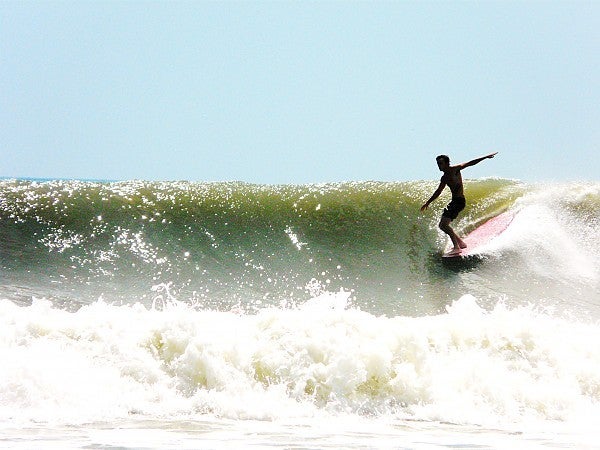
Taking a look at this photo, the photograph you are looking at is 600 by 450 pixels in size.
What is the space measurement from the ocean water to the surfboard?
155mm

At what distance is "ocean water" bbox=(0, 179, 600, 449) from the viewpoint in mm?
6781

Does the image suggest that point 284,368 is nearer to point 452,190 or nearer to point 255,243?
point 255,243

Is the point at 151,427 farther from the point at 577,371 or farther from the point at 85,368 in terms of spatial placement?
the point at 577,371

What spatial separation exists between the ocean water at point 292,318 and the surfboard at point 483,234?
0.51ft

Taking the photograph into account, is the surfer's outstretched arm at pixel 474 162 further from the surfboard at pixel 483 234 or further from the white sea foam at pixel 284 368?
the white sea foam at pixel 284 368

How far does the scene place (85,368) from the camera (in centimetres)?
749

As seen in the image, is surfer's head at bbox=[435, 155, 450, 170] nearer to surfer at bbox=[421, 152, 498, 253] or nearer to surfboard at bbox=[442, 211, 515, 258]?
surfer at bbox=[421, 152, 498, 253]

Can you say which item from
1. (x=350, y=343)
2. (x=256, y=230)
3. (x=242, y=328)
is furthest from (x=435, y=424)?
(x=256, y=230)

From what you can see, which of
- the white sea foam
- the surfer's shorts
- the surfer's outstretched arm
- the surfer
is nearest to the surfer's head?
the surfer

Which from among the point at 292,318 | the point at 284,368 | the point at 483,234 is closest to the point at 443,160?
the point at 483,234

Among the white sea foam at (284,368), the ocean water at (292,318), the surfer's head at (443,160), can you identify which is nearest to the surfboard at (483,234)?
the ocean water at (292,318)

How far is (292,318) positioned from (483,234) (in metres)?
5.80

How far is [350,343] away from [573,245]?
255 inches

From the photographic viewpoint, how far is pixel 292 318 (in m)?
8.54
